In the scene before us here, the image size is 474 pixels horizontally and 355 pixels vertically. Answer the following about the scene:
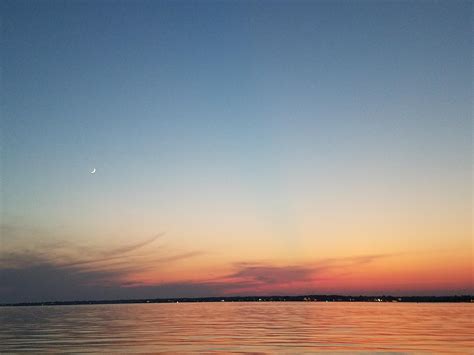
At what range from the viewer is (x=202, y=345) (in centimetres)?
3853

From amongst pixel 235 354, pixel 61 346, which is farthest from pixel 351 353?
pixel 61 346

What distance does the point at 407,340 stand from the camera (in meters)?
42.5

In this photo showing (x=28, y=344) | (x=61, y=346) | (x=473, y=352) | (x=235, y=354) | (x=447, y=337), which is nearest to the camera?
(x=235, y=354)

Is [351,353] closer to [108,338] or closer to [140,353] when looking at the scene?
[140,353]

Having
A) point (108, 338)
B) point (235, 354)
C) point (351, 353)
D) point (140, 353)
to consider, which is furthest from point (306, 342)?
point (108, 338)

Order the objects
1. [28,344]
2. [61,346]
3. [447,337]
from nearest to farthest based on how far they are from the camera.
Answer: [61,346], [28,344], [447,337]

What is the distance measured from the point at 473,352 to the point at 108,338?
92.5ft

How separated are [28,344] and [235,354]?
59.5ft

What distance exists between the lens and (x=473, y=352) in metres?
34.8

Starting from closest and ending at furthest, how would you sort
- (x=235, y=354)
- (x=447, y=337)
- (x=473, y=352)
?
(x=235, y=354) → (x=473, y=352) → (x=447, y=337)

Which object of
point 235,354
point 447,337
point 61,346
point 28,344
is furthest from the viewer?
point 447,337

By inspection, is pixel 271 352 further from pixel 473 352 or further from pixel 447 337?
pixel 447 337

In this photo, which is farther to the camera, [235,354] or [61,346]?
[61,346]

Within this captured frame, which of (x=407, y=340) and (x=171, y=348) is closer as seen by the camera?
(x=171, y=348)
